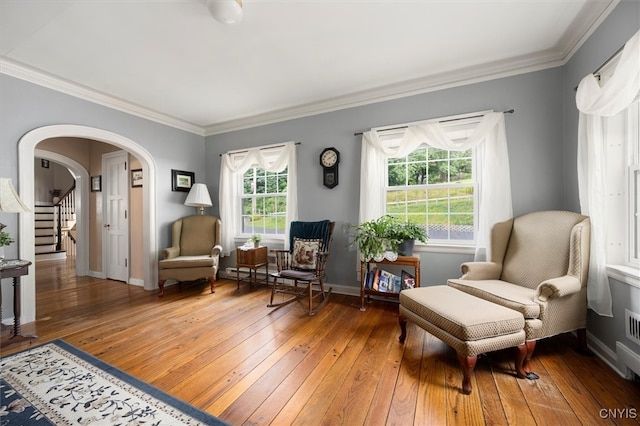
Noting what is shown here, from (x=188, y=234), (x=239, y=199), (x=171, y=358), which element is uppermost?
(x=239, y=199)

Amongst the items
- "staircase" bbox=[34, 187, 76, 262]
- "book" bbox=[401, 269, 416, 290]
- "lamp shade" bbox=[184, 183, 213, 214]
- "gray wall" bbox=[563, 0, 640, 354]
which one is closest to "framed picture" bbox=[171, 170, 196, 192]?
"lamp shade" bbox=[184, 183, 213, 214]

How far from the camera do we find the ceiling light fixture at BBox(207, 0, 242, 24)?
5.74ft

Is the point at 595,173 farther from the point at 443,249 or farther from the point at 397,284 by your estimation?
the point at 397,284

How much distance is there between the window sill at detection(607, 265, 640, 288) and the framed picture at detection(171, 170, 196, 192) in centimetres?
508

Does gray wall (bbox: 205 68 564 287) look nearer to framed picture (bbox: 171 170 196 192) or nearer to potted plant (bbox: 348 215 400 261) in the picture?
potted plant (bbox: 348 215 400 261)

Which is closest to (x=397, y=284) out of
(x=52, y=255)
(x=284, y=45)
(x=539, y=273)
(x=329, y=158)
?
(x=539, y=273)

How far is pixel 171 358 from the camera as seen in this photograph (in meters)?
1.97

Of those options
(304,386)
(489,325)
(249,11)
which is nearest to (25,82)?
(249,11)

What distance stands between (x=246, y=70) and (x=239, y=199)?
87.2 inches

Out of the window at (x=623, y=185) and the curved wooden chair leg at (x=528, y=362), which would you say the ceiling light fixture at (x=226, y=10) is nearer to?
the window at (x=623, y=185)

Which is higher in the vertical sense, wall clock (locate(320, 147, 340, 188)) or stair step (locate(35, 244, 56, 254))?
wall clock (locate(320, 147, 340, 188))

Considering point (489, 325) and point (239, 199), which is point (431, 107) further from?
point (239, 199)

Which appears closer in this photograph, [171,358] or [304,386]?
[304,386]

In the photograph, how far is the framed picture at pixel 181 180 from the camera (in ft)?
13.7
